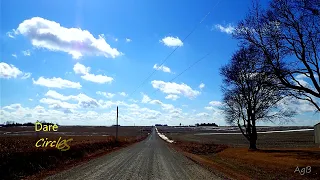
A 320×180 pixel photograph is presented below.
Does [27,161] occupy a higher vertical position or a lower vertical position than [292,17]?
lower

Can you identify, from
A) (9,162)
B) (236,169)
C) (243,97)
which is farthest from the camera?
(243,97)

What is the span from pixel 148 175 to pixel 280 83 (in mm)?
9665

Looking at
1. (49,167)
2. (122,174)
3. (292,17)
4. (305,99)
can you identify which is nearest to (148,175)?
(122,174)

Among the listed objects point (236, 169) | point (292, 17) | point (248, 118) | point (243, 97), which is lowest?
point (236, 169)

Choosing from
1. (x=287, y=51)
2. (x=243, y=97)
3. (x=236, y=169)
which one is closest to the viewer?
(x=287, y=51)

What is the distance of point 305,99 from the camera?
21.3 meters

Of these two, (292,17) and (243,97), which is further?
(243,97)

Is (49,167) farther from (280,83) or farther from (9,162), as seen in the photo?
(280,83)

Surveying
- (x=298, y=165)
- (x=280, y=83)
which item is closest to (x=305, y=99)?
(x=280, y=83)

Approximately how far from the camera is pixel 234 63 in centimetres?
3922

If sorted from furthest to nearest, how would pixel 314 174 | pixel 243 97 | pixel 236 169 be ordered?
1. pixel 243 97
2. pixel 236 169
3. pixel 314 174

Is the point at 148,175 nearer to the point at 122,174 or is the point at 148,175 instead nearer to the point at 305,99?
the point at 122,174

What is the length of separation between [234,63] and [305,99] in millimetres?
18330

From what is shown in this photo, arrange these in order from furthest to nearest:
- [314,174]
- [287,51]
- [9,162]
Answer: [287,51] < [9,162] < [314,174]
